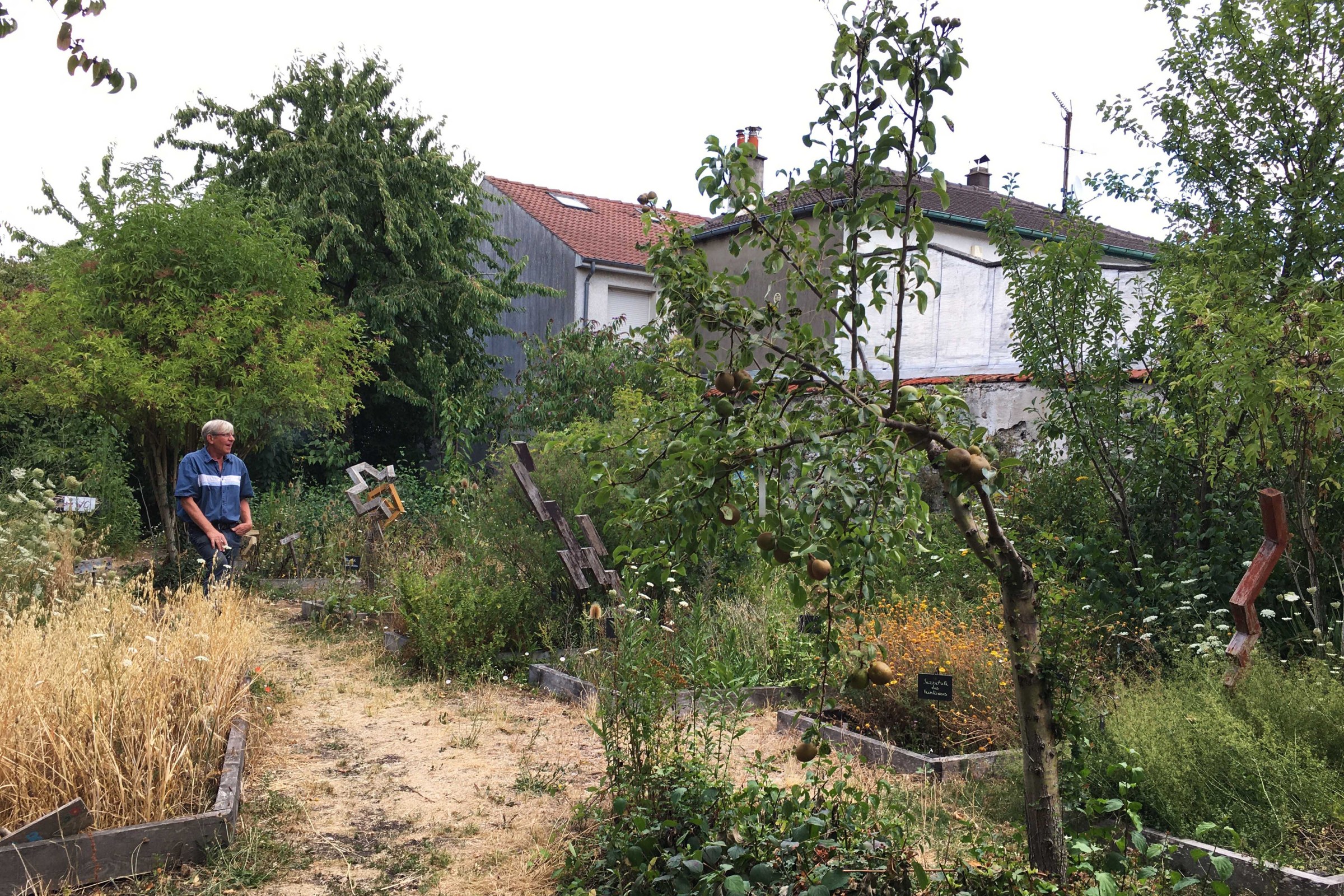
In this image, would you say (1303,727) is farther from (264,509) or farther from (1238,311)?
(264,509)

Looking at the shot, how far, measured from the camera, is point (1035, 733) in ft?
9.51

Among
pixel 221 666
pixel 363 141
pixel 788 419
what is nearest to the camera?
pixel 788 419

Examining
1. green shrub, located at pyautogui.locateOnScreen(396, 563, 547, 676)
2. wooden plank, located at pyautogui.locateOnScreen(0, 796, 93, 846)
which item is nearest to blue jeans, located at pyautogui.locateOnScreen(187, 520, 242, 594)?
green shrub, located at pyautogui.locateOnScreen(396, 563, 547, 676)

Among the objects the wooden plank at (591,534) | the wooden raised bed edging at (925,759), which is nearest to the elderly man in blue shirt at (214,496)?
the wooden plank at (591,534)

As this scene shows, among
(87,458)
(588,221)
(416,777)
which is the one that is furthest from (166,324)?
(588,221)

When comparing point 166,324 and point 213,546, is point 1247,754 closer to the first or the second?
point 213,546

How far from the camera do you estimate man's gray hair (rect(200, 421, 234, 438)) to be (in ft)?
25.4

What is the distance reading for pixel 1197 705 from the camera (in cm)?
434

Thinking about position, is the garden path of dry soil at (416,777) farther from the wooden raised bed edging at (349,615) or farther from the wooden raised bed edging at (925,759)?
the wooden raised bed edging at (349,615)

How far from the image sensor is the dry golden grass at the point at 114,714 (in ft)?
12.4

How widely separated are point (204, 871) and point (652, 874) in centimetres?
179

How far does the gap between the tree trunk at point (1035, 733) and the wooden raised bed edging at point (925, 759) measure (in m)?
1.71

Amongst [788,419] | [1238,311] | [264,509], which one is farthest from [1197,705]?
[264,509]

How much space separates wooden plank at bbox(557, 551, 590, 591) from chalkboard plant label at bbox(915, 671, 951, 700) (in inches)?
118
